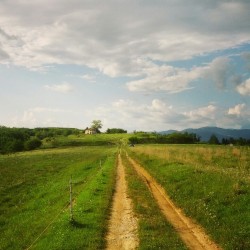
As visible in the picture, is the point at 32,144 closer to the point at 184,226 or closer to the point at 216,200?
the point at 216,200

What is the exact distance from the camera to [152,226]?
19.7m

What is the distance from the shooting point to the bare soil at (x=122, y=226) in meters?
17.2

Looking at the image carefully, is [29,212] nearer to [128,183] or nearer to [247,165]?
[128,183]

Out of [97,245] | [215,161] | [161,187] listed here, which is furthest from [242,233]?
[215,161]

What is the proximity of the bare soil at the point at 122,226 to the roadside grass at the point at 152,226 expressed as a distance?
14.6 inches

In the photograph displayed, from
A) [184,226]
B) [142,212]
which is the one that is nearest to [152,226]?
[184,226]

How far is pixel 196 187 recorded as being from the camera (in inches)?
1088

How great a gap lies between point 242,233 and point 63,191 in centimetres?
2331

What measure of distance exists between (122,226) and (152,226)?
1.70m

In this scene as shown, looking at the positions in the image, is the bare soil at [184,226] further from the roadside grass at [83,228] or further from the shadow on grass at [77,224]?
the shadow on grass at [77,224]

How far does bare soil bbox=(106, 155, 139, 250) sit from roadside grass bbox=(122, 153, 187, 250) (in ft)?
1.22

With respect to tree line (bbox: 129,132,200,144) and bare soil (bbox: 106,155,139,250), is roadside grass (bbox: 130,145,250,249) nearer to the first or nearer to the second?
bare soil (bbox: 106,155,139,250)

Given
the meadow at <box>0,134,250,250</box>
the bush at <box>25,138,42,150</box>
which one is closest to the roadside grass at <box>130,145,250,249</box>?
the meadow at <box>0,134,250,250</box>

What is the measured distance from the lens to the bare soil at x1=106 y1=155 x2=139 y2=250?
1725 cm
